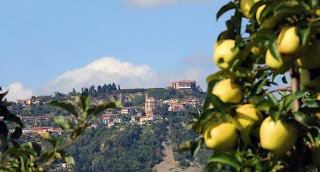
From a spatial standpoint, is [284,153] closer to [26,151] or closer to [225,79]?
[225,79]

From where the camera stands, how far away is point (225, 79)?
4.24m

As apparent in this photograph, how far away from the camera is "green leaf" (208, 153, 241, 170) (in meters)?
3.87

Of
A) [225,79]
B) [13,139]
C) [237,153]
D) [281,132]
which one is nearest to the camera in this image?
[281,132]

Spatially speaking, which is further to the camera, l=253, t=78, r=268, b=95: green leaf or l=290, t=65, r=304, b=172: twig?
l=253, t=78, r=268, b=95: green leaf

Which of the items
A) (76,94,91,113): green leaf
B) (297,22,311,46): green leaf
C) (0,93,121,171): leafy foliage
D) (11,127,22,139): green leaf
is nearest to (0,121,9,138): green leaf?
(0,93,121,171): leafy foliage

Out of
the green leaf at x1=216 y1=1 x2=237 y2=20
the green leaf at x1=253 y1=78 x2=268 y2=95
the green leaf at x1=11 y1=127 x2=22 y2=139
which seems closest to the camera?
the green leaf at x1=253 y1=78 x2=268 y2=95

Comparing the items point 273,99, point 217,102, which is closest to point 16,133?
point 217,102

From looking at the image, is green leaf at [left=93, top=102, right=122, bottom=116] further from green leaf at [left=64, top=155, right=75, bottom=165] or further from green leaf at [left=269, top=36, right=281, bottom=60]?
green leaf at [left=269, top=36, right=281, bottom=60]

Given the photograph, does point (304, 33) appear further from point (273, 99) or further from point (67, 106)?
point (67, 106)

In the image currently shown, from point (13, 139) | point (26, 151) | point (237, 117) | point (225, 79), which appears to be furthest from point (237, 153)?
point (13, 139)

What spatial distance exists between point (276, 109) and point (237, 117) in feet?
0.88

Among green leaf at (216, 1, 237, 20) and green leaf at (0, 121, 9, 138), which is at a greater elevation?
green leaf at (216, 1, 237, 20)

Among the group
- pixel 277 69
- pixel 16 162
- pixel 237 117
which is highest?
pixel 277 69

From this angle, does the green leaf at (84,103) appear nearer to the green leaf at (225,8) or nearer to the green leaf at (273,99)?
the green leaf at (273,99)
